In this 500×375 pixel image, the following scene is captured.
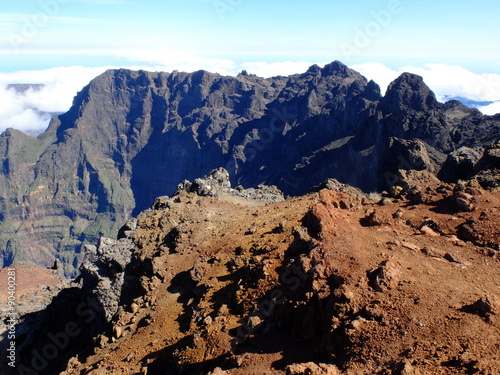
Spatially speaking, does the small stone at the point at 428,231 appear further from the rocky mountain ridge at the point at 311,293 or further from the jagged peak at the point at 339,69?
the jagged peak at the point at 339,69

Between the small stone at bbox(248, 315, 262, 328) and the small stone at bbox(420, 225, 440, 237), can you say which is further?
the small stone at bbox(420, 225, 440, 237)

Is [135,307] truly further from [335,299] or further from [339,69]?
[339,69]

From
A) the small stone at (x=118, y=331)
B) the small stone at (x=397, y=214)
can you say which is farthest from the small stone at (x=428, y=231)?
the small stone at (x=118, y=331)

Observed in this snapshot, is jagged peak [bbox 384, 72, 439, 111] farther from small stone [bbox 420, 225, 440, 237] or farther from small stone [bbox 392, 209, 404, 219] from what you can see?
small stone [bbox 420, 225, 440, 237]

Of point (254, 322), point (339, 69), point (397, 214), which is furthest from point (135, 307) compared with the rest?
point (339, 69)

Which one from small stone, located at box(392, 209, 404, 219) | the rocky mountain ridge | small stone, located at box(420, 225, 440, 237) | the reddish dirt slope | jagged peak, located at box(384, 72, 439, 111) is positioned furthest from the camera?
jagged peak, located at box(384, 72, 439, 111)

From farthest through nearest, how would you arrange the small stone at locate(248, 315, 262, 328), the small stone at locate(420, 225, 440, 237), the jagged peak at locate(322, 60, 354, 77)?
the jagged peak at locate(322, 60, 354, 77) → the small stone at locate(420, 225, 440, 237) → the small stone at locate(248, 315, 262, 328)

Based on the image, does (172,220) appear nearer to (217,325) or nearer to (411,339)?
(217,325)

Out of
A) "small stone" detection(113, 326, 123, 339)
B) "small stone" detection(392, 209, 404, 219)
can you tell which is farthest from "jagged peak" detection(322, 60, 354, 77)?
"small stone" detection(113, 326, 123, 339)

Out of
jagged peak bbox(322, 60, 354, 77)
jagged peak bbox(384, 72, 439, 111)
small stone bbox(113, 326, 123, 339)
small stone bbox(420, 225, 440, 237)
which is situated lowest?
small stone bbox(113, 326, 123, 339)

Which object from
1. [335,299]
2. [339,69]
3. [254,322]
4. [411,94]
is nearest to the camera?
[335,299]

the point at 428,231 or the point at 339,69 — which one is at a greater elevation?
the point at 339,69

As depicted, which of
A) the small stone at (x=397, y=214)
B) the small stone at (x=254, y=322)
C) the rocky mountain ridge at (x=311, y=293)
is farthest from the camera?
the small stone at (x=397, y=214)
